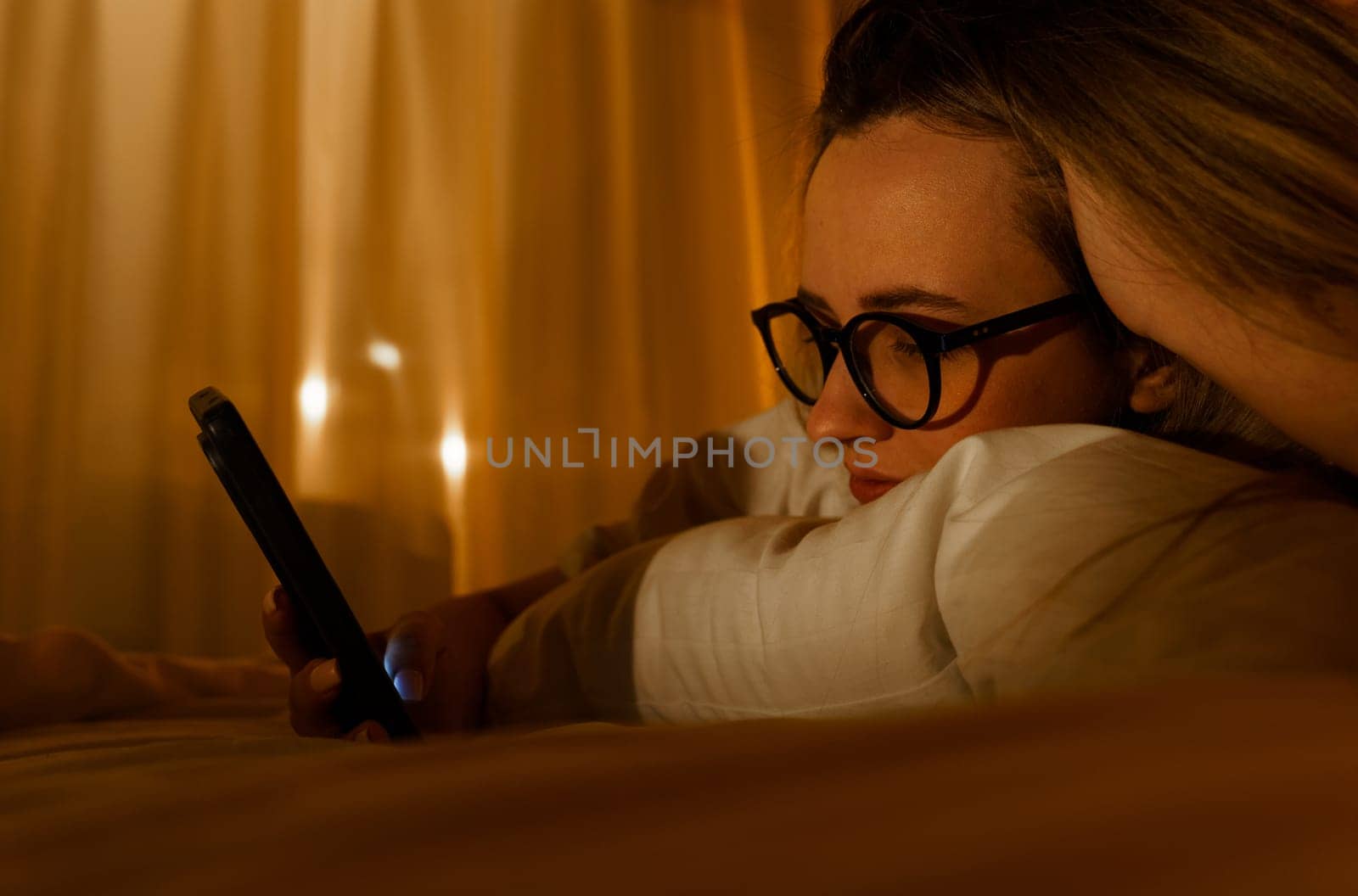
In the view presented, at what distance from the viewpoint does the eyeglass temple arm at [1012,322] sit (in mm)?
811

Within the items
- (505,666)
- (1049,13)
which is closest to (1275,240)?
(1049,13)

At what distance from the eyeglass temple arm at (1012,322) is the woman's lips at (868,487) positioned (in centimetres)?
14

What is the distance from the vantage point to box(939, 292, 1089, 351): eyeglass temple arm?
0.81 m

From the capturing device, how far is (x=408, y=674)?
789mm

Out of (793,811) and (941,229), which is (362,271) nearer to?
(941,229)

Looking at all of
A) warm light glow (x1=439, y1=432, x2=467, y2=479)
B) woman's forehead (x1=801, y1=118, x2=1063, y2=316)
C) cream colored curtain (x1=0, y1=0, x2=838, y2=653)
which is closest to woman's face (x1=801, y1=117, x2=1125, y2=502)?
woman's forehead (x1=801, y1=118, x2=1063, y2=316)

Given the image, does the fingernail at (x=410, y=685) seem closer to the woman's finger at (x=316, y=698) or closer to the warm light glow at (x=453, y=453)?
the woman's finger at (x=316, y=698)

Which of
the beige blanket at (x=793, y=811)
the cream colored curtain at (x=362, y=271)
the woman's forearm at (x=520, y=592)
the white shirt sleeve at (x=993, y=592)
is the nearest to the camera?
the beige blanket at (x=793, y=811)

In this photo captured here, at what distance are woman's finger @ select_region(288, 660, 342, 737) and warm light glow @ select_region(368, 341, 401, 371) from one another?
1.47m

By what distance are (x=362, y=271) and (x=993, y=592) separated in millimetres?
1875

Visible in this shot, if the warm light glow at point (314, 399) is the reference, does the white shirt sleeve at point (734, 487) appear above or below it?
below

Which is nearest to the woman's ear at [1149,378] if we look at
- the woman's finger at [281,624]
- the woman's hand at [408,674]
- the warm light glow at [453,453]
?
the woman's hand at [408,674]

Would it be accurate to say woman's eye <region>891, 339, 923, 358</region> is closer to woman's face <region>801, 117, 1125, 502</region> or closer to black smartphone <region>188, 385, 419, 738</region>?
woman's face <region>801, 117, 1125, 502</region>

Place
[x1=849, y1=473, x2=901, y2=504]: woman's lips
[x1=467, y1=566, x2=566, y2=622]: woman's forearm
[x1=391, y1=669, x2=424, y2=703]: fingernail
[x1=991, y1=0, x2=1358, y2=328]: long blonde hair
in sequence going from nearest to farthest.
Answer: [x1=991, y1=0, x2=1358, y2=328]: long blonde hair < [x1=391, y1=669, x2=424, y2=703]: fingernail < [x1=849, y1=473, x2=901, y2=504]: woman's lips < [x1=467, y1=566, x2=566, y2=622]: woman's forearm
